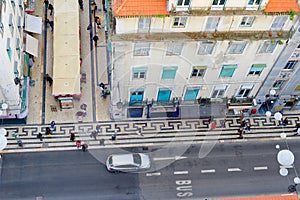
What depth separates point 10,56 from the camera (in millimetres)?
50125

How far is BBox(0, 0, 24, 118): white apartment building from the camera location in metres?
47.7

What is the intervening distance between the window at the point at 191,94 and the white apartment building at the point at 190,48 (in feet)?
0.12

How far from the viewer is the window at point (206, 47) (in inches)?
1897

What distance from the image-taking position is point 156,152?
185 feet

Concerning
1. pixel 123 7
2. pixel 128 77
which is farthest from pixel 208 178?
pixel 123 7

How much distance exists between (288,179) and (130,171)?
768 inches

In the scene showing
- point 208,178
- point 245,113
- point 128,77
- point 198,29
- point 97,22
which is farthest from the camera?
point 97,22

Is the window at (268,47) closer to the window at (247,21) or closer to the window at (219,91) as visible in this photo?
the window at (247,21)

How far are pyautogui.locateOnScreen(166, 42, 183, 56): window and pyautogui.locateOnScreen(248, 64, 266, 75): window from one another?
9623mm

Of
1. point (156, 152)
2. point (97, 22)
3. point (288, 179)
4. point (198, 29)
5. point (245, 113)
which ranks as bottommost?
point (288, 179)

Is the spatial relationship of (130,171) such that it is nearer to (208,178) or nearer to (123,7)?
(208,178)

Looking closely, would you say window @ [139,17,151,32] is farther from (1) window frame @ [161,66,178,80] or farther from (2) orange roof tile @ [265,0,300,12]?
(2) orange roof tile @ [265,0,300,12]

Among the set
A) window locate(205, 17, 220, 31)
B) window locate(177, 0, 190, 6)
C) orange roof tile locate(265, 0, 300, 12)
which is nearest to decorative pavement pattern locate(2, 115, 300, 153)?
window locate(205, 17, 220, 31)

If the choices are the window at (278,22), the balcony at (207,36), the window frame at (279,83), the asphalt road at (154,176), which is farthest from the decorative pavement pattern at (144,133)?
the window at (278,22)
